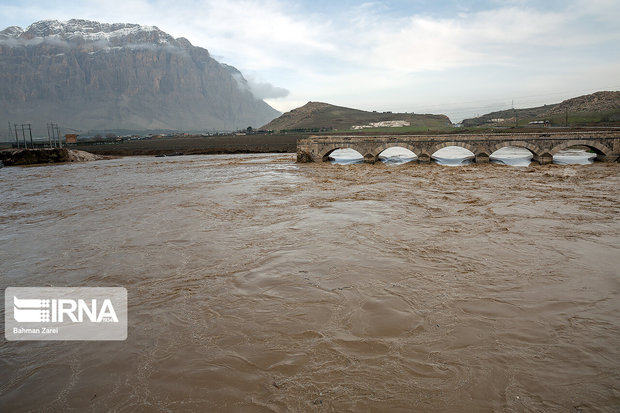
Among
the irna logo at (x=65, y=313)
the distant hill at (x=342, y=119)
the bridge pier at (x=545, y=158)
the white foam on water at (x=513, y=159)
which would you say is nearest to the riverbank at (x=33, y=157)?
the irna logo at (x=65, y=313)

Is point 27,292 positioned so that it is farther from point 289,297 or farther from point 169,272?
point 289,297

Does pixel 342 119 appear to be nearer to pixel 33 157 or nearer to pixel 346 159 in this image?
pixel 346 159

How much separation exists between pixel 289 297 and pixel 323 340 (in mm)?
1693

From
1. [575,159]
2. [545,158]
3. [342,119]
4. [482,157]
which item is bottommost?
[575,159]

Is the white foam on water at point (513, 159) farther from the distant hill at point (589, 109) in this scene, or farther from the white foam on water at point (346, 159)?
the distant hill at point (589, 109)

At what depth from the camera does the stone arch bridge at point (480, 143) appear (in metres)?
29.5

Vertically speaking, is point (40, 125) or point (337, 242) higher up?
point (40, 125)

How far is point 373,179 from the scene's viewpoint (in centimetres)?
2611

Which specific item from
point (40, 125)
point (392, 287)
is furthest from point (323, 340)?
point (40, 125)

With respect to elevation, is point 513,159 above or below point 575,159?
above

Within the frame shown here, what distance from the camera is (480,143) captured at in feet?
108

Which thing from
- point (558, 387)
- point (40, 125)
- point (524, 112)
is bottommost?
point (558, 387)

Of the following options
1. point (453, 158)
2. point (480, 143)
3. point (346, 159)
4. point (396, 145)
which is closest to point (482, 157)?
point (480, 143)

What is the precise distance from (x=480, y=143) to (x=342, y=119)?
101050mm
